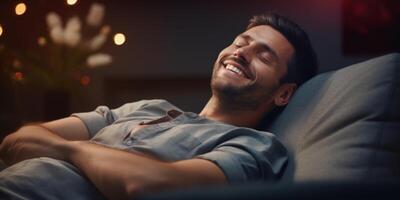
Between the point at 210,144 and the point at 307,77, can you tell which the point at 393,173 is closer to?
the point at 210,144

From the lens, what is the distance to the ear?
4.22 ft

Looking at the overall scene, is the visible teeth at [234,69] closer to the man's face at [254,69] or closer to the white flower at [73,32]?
the man's face at [254,69]

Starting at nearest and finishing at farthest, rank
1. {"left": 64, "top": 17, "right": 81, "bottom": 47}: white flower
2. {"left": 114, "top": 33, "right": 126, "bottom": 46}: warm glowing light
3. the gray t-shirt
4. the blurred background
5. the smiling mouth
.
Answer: the gray t-shirt
the smiling mouth
the blurred background
{"left": 64, "top": 17, "right": 81, "bottom": 47}: white flower
{"left": 114, "top": 33, "right": 126, "bottom": 46}: warm glowing light

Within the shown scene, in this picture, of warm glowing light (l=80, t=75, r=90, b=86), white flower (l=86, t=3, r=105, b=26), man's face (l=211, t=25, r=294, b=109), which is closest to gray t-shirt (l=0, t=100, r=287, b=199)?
man's face (l=211, t=25, r=294, b=109)

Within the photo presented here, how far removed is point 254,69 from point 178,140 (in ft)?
0.93

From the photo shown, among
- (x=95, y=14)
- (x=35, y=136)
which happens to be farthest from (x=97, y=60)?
(x=35, y=136)

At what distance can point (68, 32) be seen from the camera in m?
2.04

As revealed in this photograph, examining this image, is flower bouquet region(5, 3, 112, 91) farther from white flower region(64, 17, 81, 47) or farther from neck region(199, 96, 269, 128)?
neck region(199, 96, 269, 128)

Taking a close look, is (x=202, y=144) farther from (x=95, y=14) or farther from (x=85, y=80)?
(x=95, y=14)

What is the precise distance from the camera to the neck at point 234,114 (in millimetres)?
1260

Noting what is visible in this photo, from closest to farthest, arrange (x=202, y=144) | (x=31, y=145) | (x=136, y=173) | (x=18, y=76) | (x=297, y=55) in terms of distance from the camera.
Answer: (x=136, y=173)
(x=202, y=144)
(x=31, y=145)
(x=297, y=55)
(x=18, y=76)

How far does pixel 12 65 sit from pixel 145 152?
40.6 inches

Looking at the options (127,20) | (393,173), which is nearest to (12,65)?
(127,20)

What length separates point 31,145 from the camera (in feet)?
3.97
